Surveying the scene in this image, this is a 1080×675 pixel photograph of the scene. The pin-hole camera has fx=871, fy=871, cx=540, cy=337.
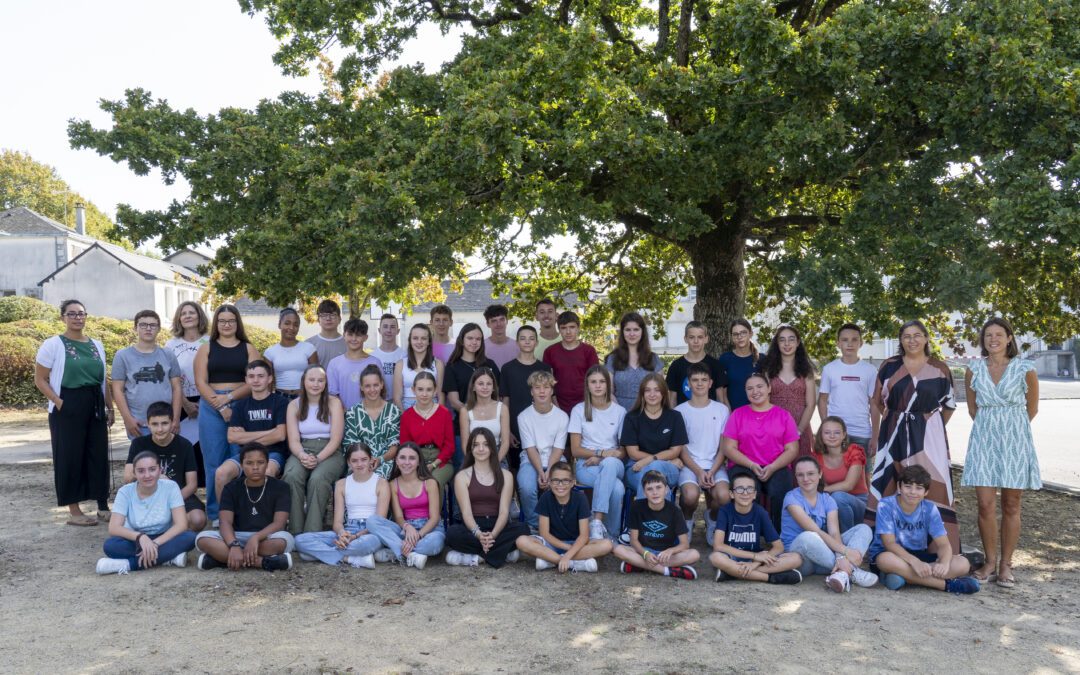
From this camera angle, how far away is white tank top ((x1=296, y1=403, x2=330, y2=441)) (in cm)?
714

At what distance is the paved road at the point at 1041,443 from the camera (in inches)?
487

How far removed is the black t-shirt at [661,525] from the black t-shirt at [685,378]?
4.71 feet

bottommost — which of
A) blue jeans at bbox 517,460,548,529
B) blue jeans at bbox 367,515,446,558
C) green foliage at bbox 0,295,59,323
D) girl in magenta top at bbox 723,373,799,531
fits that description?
blue jeans at bbox 367,515,446,558

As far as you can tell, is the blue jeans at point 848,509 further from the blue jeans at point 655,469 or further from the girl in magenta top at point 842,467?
the blue jeans at point 655,469

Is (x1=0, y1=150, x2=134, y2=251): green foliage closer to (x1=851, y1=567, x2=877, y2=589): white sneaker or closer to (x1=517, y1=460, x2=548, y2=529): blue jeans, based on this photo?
(x1=517, y1=460, x2=548, y2=529): blue jeans

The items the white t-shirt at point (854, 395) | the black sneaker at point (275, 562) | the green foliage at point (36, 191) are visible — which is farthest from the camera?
the green foliage at point (36, 191)

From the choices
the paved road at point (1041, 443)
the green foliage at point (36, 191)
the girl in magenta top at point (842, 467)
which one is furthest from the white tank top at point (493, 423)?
the green foliage at point (36, 191)

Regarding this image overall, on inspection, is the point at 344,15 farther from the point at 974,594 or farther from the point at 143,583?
the point at 974,594

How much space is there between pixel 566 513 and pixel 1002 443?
10.4 feet

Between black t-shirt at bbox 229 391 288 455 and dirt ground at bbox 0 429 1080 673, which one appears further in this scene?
black t-shirt at bbox 229 391 288 455

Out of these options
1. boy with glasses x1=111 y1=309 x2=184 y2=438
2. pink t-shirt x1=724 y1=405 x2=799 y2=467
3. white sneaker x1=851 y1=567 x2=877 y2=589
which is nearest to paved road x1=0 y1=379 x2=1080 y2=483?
pink t-shirt x1=724 y1=405 x2=799 y2=467

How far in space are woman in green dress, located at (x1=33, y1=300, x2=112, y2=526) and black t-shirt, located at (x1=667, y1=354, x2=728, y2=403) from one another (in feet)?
→ 17.0

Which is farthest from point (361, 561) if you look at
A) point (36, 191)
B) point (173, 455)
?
point (36, 191)

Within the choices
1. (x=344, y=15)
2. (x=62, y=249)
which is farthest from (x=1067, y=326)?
(x=62, y=249)
